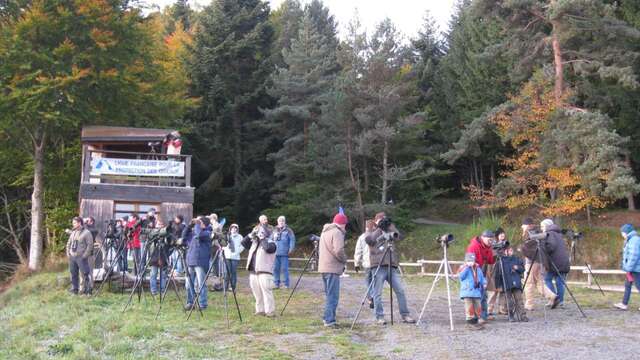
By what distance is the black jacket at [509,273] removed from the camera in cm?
1150

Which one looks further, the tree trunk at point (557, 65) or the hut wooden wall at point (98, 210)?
the tree trunk at point (557, 65)

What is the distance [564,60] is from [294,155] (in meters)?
14.9

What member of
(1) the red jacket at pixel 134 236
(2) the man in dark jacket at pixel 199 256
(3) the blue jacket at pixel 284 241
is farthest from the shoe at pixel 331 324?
(1) the red jacket at pixel 134 236

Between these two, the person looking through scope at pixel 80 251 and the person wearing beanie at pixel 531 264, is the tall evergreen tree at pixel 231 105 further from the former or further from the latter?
the person wearing beanie at pixel 531 264

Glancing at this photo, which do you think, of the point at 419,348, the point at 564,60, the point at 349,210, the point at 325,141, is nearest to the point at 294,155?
the point at 325,141

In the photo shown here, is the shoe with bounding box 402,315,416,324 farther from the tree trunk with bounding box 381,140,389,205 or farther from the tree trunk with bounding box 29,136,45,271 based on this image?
the tree trunk with bounding box 381,140,389,205

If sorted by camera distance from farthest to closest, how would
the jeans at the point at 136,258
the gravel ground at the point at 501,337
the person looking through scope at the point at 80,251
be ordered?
the jeans at the point at 136,258, the person looking through scope at the point at 80,251, the gravel ground at the point at 501,337

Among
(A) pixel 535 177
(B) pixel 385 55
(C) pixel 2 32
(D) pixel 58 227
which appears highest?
(B) pixel 385 55

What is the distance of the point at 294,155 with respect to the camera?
3584 cm

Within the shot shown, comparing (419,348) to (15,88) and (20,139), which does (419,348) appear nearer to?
(15,88)

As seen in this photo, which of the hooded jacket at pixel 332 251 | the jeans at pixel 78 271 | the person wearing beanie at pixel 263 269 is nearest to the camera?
the hooded jacket at pixel 332 251

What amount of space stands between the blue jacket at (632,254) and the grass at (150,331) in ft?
20.3

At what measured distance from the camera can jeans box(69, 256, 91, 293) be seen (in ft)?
52.0

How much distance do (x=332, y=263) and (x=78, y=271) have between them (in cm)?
860
